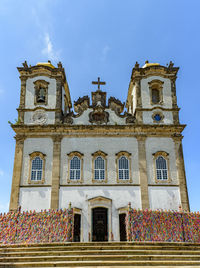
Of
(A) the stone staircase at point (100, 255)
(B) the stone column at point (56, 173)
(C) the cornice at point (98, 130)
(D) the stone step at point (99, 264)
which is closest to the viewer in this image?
(D) the stone step at point (99, 264)

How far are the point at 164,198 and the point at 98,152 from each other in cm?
563

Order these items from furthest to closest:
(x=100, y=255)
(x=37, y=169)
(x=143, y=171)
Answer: (x=37, y=169) < (x=143, y=171) < (x=100, y=255)

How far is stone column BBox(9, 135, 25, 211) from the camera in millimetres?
19558

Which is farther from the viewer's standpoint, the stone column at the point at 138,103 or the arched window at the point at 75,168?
the stone column at the point at 138,103

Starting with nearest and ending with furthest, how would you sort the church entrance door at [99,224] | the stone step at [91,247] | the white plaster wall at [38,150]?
1. the stone step at [91,247]
2. the church entrance door at [99,224]
3. the white plaster wall at [38,150]

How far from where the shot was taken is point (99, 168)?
20.7 m

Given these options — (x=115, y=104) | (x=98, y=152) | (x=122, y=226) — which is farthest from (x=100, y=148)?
(x=122, y=226)

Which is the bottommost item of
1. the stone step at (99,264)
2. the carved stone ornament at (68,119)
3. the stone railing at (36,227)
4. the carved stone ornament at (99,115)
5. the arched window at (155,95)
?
the stone step at (99,264)

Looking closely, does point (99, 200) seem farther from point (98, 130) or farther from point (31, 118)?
point (31, 118)

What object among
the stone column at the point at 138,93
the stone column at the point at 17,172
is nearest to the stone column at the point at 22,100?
the stone column at the point at 17,172

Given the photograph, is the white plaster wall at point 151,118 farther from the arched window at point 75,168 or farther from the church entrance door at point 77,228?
the church entrance door at point 77,228

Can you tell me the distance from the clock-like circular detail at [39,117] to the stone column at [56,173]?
196 cm

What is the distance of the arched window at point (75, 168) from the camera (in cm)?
2042

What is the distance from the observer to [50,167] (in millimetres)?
20578
